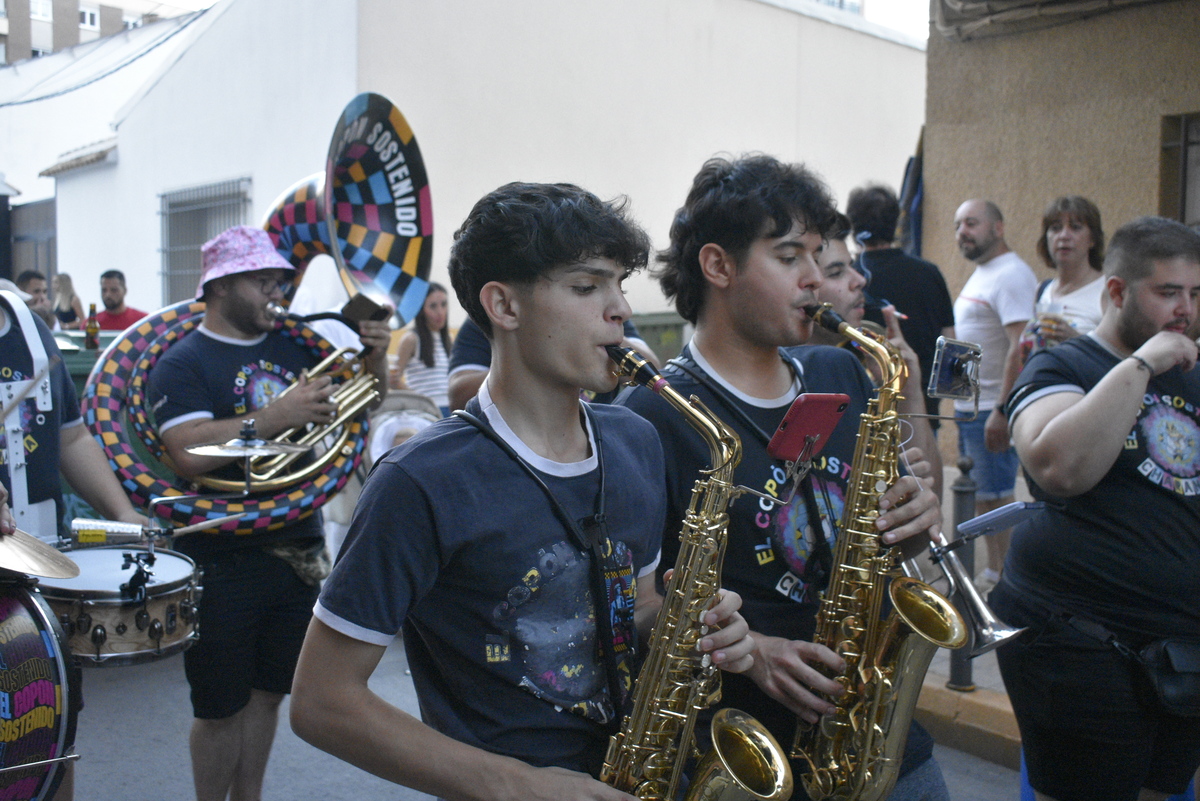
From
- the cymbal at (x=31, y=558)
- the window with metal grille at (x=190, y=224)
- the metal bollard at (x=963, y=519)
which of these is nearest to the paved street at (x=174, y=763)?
the metal bollard at (x=963, y=519)

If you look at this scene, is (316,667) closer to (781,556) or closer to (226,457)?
(781,556)

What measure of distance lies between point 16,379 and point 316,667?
1802 mm

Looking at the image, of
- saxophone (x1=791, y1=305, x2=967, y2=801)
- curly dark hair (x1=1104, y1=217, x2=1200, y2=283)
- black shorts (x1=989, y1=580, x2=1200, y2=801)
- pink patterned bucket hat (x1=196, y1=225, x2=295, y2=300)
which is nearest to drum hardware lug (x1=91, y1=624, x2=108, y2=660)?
pink patterned bucket hat (x1=196, y1=225, x2=295, y2=300)

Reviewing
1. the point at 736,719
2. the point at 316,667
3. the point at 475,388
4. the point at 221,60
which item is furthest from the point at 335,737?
the point at 221,60

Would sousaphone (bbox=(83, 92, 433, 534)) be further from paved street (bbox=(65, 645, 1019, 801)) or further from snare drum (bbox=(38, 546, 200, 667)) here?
paved street (bbox=(65, 645, 1019, 801))

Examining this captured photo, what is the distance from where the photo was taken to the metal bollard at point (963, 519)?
4340 millimetres

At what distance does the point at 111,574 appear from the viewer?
2684 mm

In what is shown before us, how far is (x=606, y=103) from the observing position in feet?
36.9

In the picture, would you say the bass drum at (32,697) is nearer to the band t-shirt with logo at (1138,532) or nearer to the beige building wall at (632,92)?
the band t-shirt with logo at (1138,532)

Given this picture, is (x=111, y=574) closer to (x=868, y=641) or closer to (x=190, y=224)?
(x=868, y=641)

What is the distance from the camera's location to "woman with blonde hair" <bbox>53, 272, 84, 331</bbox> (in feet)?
35.3

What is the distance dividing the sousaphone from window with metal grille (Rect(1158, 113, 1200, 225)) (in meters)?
4.87

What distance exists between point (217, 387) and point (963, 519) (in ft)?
10.4

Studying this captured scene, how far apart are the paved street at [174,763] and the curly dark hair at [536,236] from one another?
2789mm
